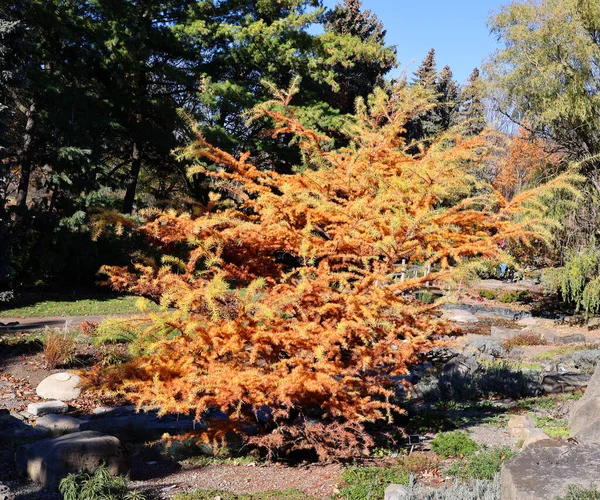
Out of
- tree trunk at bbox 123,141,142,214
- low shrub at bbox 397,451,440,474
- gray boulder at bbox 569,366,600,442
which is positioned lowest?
low shrub at bbox 397,451,440,474

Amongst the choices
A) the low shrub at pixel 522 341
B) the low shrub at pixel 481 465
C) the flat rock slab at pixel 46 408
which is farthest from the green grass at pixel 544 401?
the flat rock slab at pixel 46 408

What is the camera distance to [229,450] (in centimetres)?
673

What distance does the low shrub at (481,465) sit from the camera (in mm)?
5156

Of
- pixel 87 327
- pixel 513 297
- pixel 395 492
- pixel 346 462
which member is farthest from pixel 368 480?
pixel 513 297

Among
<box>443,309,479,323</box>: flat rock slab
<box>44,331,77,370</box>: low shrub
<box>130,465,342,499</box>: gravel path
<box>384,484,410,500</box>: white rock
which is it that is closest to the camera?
<box>384,484,410,500</box>: white rock

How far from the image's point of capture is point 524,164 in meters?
25.8

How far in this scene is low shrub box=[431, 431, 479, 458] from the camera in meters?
5.97

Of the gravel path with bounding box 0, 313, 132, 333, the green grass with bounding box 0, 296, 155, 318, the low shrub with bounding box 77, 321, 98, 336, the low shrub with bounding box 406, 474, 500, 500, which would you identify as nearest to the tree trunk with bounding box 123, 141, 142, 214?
the green grass with bounding box 0, 296, 155, 318

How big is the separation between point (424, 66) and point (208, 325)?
122 ft

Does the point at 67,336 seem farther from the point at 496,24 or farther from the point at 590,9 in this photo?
the point at 590,9

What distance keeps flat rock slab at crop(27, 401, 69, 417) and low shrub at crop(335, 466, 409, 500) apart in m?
5.25

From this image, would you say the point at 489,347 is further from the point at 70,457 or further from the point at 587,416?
the point at 70,457

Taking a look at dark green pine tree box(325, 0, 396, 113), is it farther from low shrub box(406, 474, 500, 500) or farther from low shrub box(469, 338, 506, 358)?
low shrub box(406, 474, 500, 500)

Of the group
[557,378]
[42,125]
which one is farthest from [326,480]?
[42,125]
